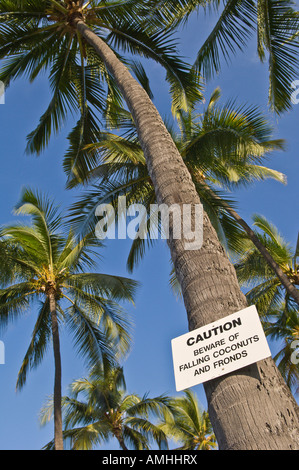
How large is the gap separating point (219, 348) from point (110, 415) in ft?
58.2

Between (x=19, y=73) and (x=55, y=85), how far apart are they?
0.80 meters

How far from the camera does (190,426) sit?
23.0m

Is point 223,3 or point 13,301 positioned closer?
point 223,3

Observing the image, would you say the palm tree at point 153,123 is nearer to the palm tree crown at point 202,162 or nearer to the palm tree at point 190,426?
the palm tree crown at point 202,162

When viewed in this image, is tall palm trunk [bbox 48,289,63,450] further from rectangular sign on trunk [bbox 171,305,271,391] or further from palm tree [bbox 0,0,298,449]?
rectangular sign on trunk [bbox 171,305,271,391]

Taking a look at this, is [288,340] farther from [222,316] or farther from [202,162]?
[222,316]

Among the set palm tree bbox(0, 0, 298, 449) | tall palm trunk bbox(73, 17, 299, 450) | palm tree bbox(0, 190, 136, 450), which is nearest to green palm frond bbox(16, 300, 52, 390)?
palm tree bbox(0, 190, 136, 450)

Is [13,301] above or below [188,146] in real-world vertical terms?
below

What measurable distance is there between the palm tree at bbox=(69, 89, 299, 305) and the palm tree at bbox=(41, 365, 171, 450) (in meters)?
7.26

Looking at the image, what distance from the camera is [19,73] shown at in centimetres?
948

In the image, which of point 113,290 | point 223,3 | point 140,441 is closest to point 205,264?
point 223,3

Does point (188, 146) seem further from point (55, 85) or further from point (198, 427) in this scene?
point (198, 427)

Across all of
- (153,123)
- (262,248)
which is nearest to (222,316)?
(153,123)

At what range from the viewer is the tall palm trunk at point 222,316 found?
6.27 feet
